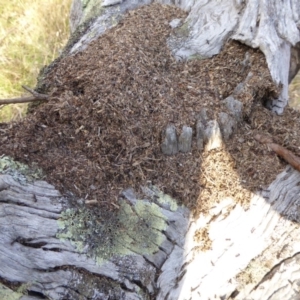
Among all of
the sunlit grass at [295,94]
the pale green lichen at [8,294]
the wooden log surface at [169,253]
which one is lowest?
the pale green lichen at [8,294]

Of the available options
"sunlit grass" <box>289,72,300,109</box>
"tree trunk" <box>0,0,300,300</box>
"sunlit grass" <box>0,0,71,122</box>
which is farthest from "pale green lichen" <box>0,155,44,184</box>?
"sunlit grass" <box>289,72,300,109</box>

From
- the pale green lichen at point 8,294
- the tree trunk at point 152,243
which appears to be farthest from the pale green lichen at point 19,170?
the pale green lichen at point 8,294

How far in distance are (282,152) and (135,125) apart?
0.71m

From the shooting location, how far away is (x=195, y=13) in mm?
2676

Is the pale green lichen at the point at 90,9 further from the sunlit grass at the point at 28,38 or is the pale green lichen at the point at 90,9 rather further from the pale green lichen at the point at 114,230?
the pale green lichen at the point at 114,230

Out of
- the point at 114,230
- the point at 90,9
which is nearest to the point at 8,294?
the point at 114,230

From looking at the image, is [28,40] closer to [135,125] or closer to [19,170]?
[135,125]

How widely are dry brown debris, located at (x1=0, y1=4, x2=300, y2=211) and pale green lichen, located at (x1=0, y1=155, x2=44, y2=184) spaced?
1.2 inches

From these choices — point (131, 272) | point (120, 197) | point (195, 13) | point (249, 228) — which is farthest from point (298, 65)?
point (131, 272)

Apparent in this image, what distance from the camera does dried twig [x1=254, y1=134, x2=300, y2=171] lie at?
2055mm

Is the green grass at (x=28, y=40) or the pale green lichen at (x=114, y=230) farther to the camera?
the green grass at (x=28, y=40)

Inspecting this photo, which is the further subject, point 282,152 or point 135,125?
point 282,152

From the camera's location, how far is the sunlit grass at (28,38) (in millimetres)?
4262

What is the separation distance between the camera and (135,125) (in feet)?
6.42
